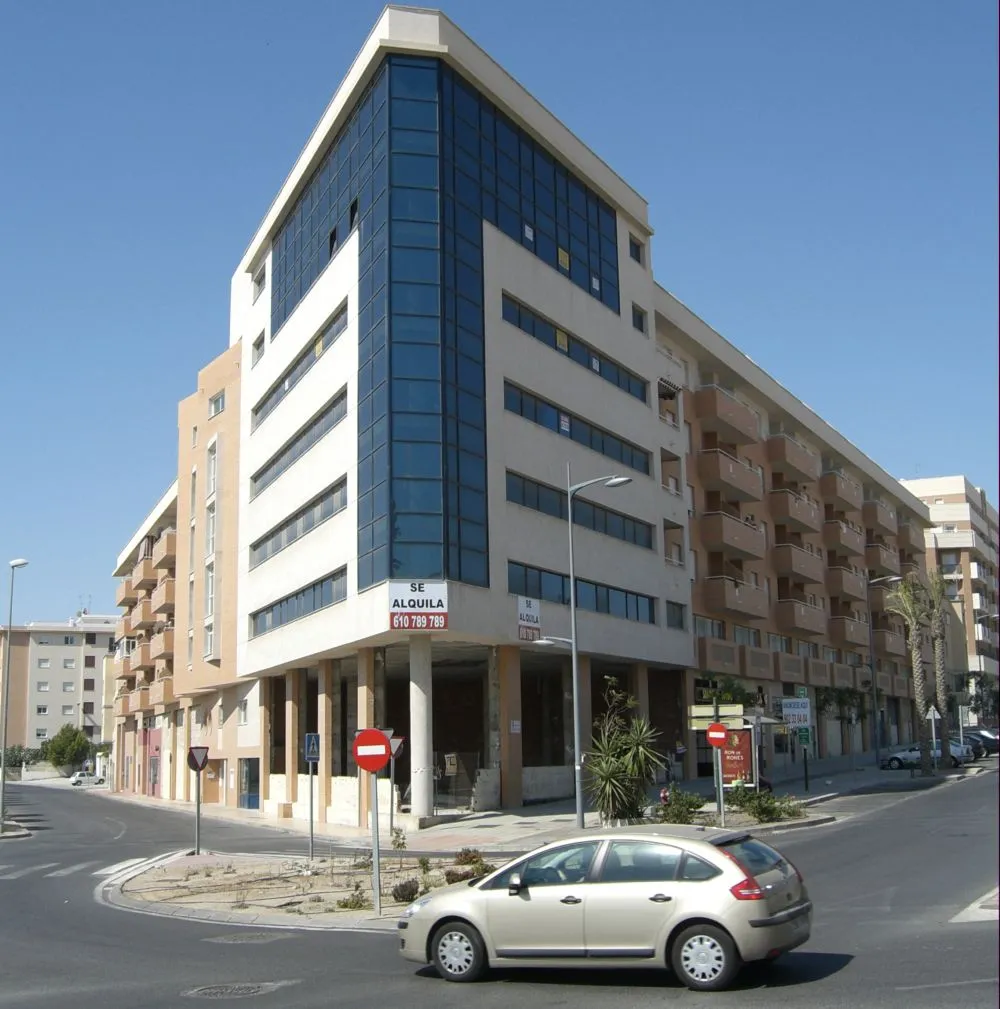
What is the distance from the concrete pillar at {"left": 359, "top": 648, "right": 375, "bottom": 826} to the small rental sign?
4608 mm

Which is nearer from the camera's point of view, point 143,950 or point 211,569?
point 143,950

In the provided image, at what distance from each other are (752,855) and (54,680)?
436 feet

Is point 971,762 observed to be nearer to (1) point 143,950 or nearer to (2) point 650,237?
(2) point 650,237

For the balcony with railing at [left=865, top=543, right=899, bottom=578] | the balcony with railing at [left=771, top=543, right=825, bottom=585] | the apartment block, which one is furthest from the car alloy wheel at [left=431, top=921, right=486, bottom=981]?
the apartment block

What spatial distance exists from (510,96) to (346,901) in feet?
103

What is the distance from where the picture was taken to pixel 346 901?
18234 millimetres

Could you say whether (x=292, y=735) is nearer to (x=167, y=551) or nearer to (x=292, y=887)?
(x=167, y=551)

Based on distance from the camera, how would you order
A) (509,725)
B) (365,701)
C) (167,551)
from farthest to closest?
(167,551) → (365,701) → (509,725)

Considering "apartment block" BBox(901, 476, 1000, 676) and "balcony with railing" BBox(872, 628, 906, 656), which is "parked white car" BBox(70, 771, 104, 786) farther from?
"apartment block" BBox(901, 476, 1000, 676)

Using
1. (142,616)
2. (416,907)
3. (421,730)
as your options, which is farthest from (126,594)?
(416,907)

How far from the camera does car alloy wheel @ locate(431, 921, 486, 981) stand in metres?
11.9

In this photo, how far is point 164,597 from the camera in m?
68.1

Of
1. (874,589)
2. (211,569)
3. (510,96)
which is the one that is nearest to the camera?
(510,96)

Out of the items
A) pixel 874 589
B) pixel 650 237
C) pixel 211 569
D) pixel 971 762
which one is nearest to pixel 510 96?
pixel 650 237
